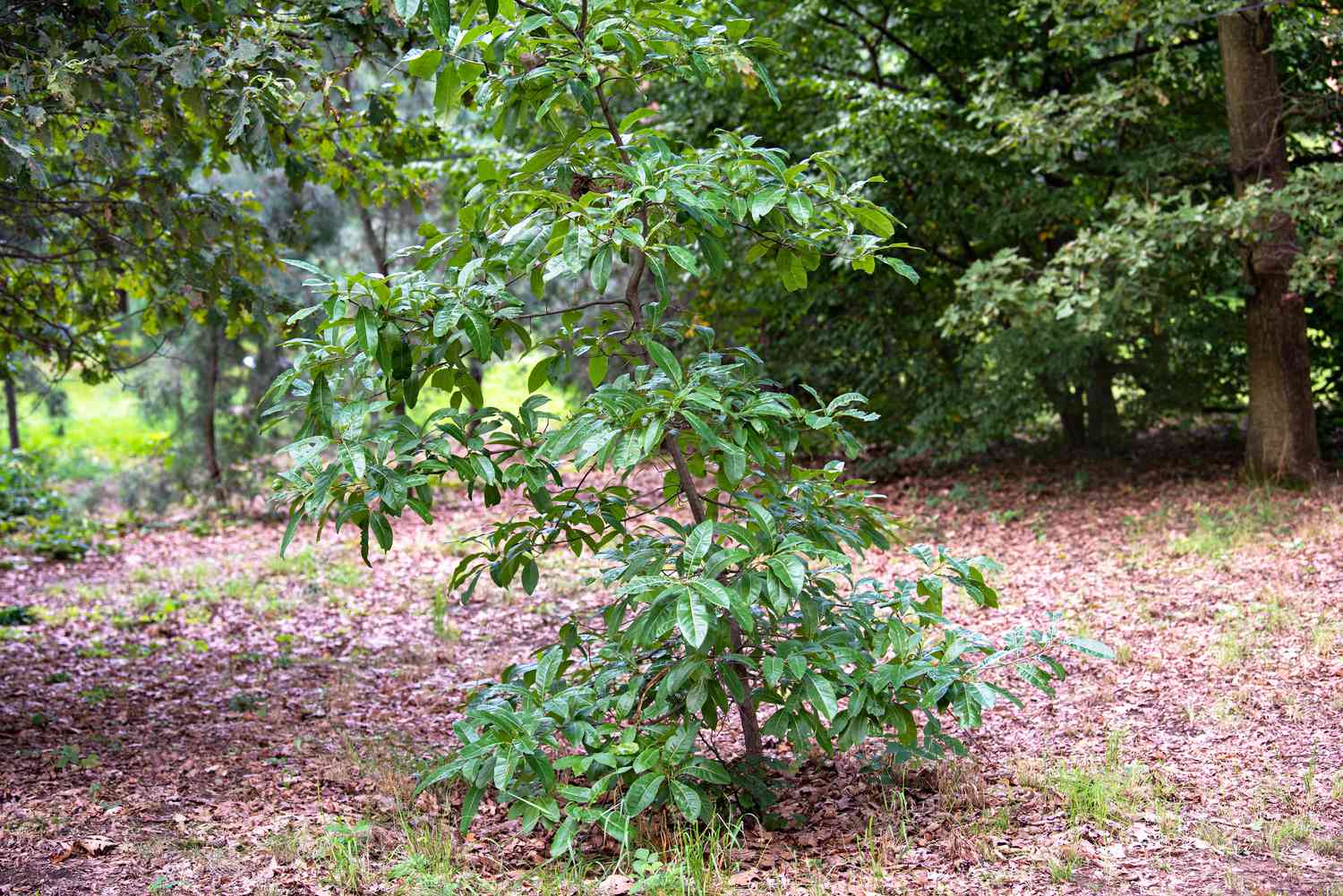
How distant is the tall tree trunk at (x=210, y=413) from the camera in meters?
11.8

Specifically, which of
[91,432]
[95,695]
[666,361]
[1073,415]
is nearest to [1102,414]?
[1073,415]

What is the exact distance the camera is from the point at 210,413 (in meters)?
11.9

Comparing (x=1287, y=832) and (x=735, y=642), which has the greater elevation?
(x=735, y=642)

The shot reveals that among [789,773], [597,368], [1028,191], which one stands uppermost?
[1028,191]

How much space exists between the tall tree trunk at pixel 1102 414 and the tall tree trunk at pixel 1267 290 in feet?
4.90

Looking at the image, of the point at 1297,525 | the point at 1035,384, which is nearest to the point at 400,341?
the point at 1297,525

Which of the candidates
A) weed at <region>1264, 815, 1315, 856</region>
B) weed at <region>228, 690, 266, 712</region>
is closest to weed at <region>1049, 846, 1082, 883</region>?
weed at <region>1264, 815, 1315, 856</region>

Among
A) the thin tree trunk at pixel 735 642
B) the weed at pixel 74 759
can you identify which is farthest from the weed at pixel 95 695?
the thin tree trunk at pixel 735 642

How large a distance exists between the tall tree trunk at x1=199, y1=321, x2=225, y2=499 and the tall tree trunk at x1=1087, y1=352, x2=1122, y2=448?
9203 mm

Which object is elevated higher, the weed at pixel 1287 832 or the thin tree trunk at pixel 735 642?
the thin tree trunk at pixel 735 642

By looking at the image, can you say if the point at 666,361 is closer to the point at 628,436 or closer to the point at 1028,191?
the point at 628,436

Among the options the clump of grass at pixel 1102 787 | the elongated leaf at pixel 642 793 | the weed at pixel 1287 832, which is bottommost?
Result: the clump of grass at pixel 1102 787

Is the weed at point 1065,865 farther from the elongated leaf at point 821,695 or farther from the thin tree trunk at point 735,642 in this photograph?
the thin tree trunk at point 735,642

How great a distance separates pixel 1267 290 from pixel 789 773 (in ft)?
20.4
